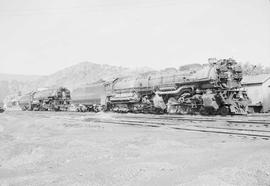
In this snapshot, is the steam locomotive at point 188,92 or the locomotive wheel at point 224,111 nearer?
the steam locomotive at point 188,92

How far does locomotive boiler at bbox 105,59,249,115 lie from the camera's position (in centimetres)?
1953

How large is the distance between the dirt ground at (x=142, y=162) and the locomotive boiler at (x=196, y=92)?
942 cm

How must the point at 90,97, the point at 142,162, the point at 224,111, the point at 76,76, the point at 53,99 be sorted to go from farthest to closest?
the point at 76,76 → the point at 53,99 → the point at 90,97 → the point at 224,111 → the point at 142,162

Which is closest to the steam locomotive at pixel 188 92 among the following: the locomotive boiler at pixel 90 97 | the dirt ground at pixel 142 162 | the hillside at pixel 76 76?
the locomotive boiler at pixel 90 97

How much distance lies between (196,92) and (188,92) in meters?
1.00

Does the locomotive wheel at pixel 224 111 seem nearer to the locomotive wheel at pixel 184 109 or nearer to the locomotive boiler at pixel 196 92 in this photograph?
the locomotive boiler at pixel 196 92

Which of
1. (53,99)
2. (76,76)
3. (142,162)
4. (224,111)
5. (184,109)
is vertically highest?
(76,76)

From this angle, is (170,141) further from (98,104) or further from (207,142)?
(98,104)

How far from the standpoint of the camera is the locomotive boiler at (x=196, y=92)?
769 inches

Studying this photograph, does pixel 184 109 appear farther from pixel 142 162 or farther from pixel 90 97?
pixel 142 162

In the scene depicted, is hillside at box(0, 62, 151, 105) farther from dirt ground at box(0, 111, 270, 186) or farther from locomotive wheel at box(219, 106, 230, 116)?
dirt ground at box(0, 111, 270, 186)

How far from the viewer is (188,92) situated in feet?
69.5

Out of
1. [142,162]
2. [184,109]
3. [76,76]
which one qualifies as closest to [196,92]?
[184,109]

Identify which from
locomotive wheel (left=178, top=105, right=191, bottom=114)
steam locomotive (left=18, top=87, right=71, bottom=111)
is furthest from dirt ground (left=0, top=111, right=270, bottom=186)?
steam locomotive (left=18, top=87, right=71, bottom=111)
